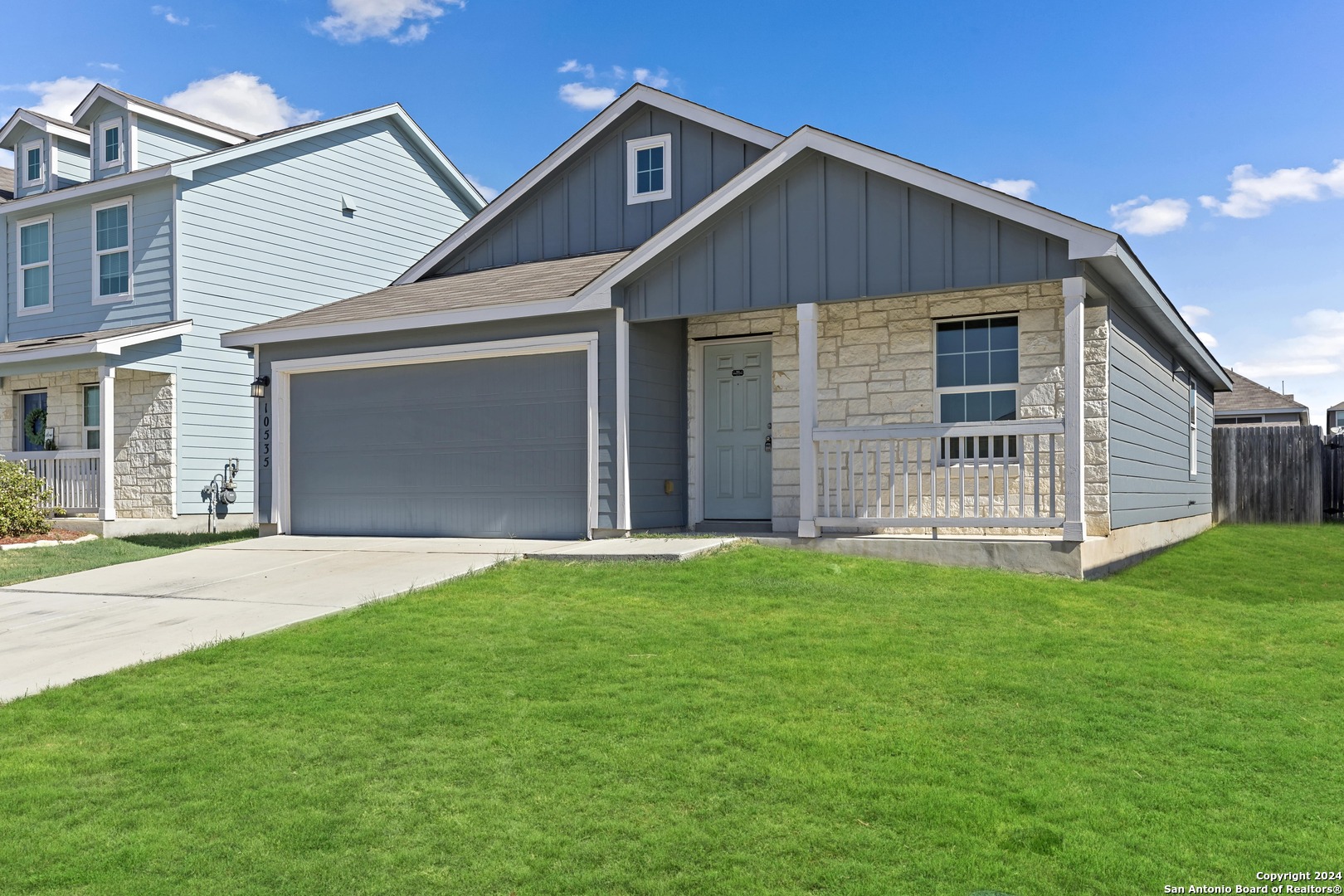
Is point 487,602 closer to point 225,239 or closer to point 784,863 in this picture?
point 784,863

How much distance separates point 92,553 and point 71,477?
16.9 ft

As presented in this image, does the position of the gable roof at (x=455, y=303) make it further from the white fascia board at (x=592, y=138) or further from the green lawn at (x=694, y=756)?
the green lawn at (x=694, y=756)

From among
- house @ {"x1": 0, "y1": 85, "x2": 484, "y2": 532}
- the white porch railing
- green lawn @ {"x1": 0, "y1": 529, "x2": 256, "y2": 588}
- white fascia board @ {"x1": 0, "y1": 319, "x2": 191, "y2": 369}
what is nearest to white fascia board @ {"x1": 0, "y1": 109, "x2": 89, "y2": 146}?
house @ {"x1": 0, "y1": 85, "x2": 484, "y2": 532}

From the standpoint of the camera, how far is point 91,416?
1881 cm

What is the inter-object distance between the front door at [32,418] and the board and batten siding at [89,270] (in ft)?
3.70

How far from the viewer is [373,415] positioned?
13102mm

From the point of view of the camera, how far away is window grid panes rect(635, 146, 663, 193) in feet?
47.9

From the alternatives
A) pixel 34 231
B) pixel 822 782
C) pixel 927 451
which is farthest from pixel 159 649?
pixel 34 231

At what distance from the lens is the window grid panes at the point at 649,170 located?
14.6 metres

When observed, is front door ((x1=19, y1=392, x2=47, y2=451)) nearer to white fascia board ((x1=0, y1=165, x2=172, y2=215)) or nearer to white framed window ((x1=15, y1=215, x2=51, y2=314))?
white framed window ((x1=15, y1=215, x2=51, y2=314))

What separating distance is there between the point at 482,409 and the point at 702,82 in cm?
689

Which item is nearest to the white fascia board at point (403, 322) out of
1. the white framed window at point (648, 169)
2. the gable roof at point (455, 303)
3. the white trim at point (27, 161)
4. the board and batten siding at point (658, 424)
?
the gable roof at point (455, 303)

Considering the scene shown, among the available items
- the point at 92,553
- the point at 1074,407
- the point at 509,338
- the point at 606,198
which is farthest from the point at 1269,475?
the point at 92,553

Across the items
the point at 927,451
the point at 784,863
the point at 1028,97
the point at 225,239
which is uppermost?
the point at 1028,97
